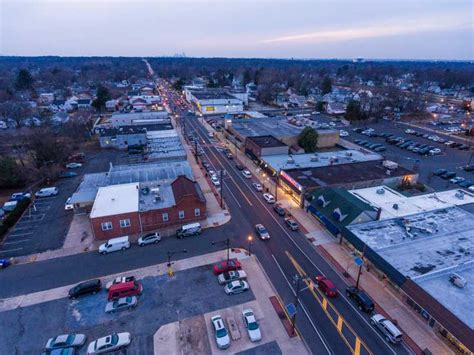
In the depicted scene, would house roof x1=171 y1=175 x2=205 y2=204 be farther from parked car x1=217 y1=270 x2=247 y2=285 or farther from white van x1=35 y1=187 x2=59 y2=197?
white van x1=35 y1=187 x2=59 y2=197

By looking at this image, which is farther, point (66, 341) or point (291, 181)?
point (291, 181)

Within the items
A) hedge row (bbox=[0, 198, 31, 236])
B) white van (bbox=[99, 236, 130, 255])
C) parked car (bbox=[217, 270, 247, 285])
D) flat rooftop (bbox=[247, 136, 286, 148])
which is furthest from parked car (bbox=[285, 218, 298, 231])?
hedge row (bbox=[0, 198, 31, 236])

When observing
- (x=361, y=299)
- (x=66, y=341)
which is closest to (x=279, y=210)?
(x=361, y=299)

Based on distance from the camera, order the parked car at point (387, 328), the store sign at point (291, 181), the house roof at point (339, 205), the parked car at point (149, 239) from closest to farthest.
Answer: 1. the parked car at point (387, 328)
2. the parked car at point (149, 239)
3. the house roof at point (339, 205)
4. the store sign at point (291, 181)

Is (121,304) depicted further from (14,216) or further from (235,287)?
(14,216)

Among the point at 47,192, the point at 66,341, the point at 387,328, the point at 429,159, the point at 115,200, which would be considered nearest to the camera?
the point at 66,341

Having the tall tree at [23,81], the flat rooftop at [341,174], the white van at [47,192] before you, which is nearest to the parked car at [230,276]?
the flat rooftop at [341,174]

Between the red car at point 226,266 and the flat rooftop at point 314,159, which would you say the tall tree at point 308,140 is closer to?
the flat rooftop at point 314,159
